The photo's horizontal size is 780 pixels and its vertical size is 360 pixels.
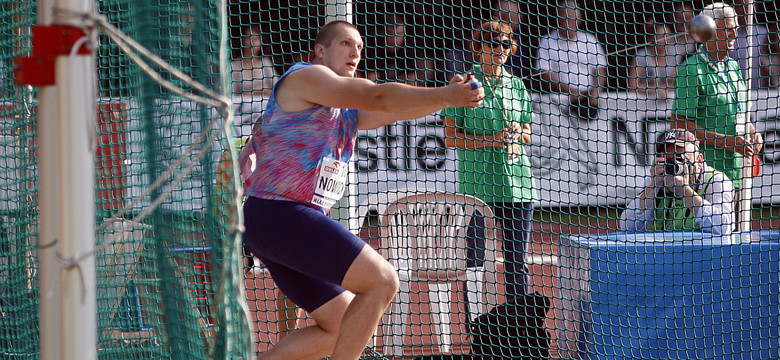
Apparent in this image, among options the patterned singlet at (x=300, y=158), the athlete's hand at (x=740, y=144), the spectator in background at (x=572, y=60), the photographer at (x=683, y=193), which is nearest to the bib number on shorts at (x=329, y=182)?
the patterned singlet at (x=300, y=158)

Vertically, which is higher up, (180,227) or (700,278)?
(180,227)

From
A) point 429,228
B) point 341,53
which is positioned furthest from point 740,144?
point 341,53

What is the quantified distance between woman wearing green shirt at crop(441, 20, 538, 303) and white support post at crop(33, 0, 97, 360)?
10.3ft

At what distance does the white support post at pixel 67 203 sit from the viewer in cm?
200

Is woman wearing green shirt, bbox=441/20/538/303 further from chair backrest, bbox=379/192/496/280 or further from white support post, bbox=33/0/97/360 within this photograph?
white support post, bbox=33/0/97/360

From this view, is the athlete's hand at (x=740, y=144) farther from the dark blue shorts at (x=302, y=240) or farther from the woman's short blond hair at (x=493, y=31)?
the dark blue shorts at (x=302, y=240)

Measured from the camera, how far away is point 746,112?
17.1ft

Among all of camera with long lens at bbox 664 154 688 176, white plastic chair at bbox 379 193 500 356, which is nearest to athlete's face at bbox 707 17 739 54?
camera with long lens at bbox 664 154 688 176

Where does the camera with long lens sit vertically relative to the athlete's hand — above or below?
below

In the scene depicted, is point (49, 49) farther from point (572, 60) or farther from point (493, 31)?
point (572, 60)

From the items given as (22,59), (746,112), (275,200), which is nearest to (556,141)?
(746,112)

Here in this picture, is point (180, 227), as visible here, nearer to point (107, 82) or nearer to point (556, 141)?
point (107, 82)

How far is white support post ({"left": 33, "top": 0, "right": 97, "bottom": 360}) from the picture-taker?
200 cm

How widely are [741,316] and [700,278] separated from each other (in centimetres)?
27
